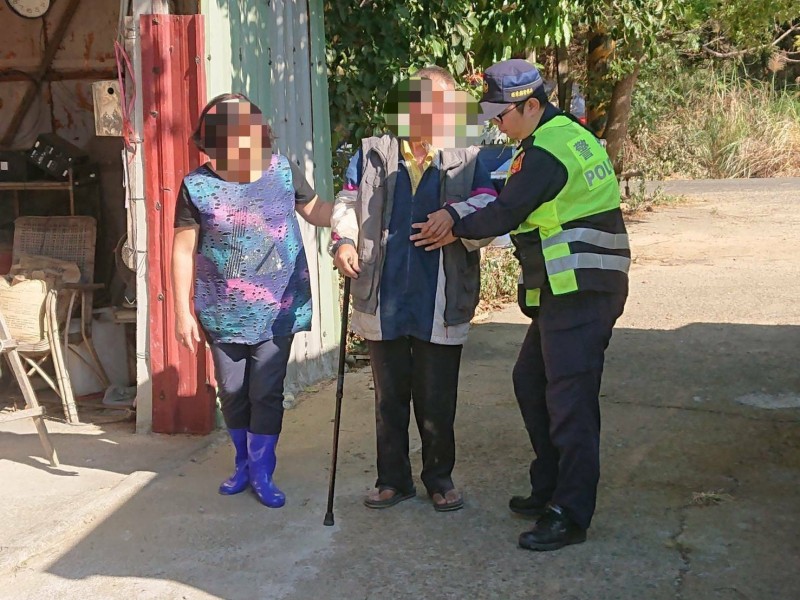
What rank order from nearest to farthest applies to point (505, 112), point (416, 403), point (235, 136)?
point (505, 112)
point (235, 136)
point (416, 403)

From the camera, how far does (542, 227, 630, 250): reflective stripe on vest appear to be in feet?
12.7

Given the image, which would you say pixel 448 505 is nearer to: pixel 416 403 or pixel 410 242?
pixel 416 403

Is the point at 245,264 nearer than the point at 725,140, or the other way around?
the point at 245,264

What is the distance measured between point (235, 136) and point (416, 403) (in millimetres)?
1385

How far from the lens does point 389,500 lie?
4445 mm

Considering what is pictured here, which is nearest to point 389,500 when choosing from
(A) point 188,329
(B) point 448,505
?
(B) point 448,505

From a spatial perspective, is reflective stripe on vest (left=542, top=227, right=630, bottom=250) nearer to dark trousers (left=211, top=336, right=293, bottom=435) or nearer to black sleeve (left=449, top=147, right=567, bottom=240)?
black sleeve (left=449, top=147, right=567, bottom=240)

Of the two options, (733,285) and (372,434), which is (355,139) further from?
(733,285)

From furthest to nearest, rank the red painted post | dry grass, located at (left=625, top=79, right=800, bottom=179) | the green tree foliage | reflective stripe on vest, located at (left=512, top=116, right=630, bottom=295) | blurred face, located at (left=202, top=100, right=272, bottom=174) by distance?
dry grass, located at (left=625, top=79, right=800, bottom=179) → the green tree foliage → the red painted post → blurred face, located at (left=202, top=100, right=272, bottom=174) → reflective stripe on vest, located at (left=512, top=116, right=630, bottom=295)

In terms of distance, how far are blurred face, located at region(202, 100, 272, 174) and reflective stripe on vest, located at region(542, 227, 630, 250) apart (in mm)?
1314

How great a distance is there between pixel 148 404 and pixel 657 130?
16.4 meters

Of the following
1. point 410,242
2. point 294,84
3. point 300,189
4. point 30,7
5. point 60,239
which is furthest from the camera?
point 30,7

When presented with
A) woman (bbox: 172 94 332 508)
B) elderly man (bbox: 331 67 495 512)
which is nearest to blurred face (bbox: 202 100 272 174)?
woman (bbox: 172 94 332 508)

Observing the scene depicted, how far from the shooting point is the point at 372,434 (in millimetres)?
5527
